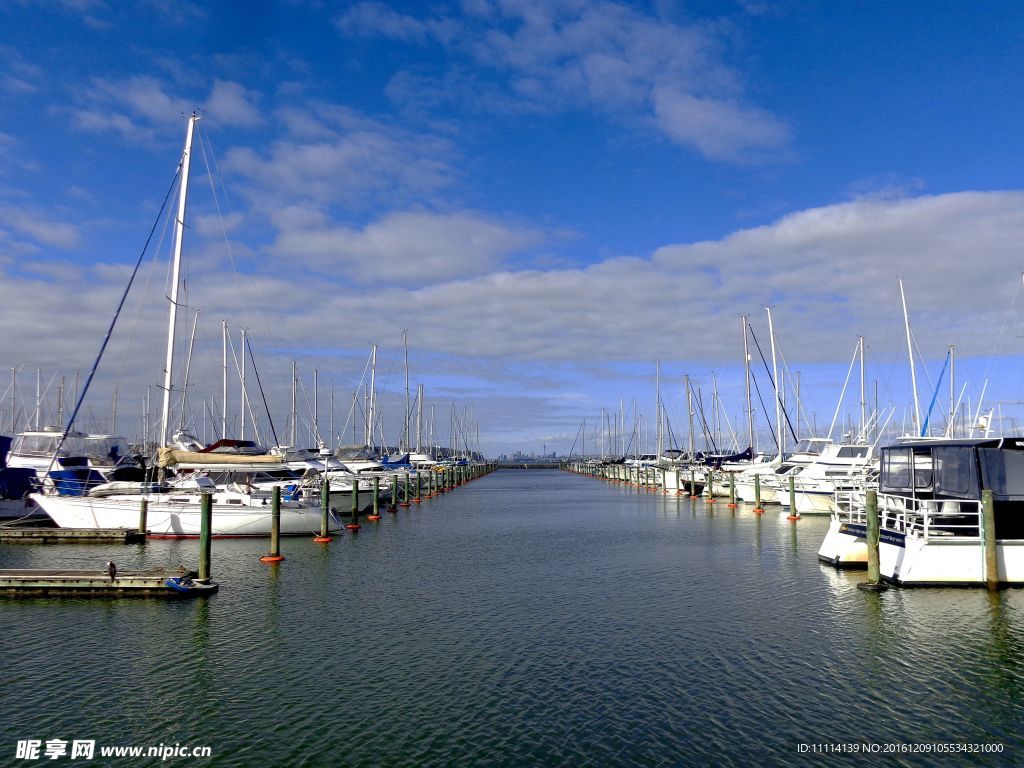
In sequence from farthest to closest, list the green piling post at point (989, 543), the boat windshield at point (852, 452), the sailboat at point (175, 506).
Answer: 1. the boat windshield at point (852, 452)
2. the sailboat at point (175, 506)
3. the green piling post at point (989, 543)

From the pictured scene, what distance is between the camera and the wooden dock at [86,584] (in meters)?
21.4

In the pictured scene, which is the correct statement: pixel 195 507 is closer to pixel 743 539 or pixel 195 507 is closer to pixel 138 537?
pixel 138 537

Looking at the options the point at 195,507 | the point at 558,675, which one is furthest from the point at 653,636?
the point at 195,507

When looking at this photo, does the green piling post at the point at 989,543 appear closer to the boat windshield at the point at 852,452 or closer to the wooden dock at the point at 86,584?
the wooden dock at the point at 86,584

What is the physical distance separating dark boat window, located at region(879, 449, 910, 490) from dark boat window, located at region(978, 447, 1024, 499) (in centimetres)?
293

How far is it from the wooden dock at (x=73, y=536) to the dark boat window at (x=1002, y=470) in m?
33.9

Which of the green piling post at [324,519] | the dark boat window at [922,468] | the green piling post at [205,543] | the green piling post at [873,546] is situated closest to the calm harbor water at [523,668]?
the green piling post at [873,546]

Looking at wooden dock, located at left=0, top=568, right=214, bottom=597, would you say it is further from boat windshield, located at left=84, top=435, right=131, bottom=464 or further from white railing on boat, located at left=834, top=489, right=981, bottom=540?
boat windshield, located at left=84, top=435, right=131, bottom=464

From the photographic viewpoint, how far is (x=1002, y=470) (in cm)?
2156

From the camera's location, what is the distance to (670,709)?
13.0 meters

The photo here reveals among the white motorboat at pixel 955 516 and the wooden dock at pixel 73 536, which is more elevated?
the white motorboat at pixel 955 516

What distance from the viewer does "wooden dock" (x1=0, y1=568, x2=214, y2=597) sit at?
70.2 feet

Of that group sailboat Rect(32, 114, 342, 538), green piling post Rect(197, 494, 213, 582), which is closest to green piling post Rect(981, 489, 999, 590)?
green piling post Rect(197, 494, 213, 582)

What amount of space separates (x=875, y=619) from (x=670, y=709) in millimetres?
8769
